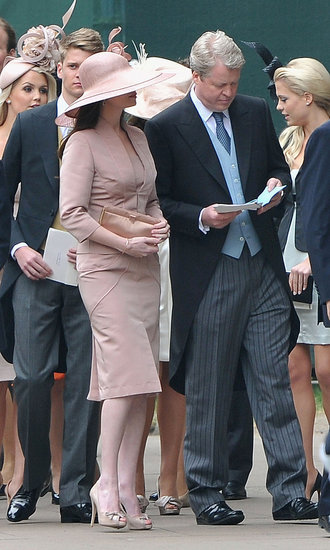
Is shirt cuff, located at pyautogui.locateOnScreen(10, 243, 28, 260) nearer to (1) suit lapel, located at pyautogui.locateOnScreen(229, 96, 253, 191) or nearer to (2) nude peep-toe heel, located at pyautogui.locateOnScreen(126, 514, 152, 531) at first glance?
(1) suit lapel, located at pyautogui.locateOnScreen(229, 96, 253, 191)

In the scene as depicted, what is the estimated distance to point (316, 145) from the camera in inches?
239

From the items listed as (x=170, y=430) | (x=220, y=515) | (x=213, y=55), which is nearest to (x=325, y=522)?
(x=220, y=515)

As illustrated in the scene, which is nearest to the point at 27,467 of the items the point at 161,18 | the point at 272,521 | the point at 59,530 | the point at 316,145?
the point at 59,530

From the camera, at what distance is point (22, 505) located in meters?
6.73

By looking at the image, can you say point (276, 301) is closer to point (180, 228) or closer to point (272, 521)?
point (180, 228)

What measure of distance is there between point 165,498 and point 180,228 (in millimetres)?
1333

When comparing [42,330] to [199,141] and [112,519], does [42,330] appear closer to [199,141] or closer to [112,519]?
[112,519]

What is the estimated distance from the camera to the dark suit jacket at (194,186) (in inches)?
259

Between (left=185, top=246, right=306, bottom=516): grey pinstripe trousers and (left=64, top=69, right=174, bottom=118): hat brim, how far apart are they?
32.6 inches

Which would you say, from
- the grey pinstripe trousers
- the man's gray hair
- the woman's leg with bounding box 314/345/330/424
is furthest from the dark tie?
the woman's leg with bounding box 314/345/330/424

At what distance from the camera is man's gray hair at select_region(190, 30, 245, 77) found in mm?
6535


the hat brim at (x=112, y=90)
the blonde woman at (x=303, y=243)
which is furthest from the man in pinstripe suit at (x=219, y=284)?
the blonde woman at (x=303, y=243)

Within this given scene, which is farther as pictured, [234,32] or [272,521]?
[234,32]

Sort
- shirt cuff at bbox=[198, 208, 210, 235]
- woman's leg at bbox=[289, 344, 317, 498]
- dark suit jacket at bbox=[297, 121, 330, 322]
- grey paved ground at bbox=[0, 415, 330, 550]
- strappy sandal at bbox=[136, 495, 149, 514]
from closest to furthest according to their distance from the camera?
grey paved ground at bbox=[0, 415, 330, 550], dark suit jacket at bbox=[297, 121, 330, 322], shirt cuff at bbox=[198, 208, 210, 235], strappy sandal at bbox=[136, 495, 149, 514], woman's leg at bbox=[289, 344, 317, 498]
